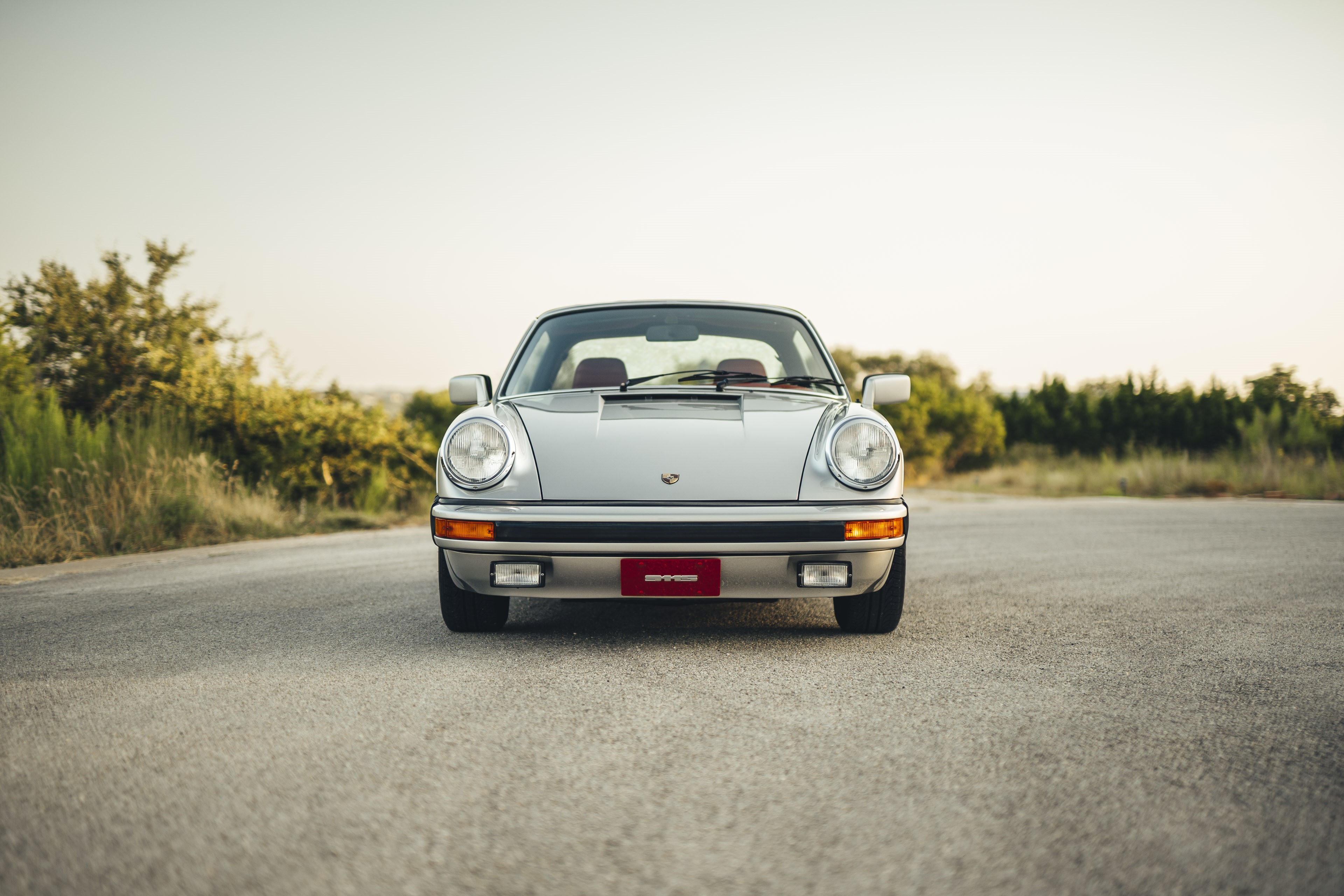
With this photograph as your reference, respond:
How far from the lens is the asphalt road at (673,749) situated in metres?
1.71

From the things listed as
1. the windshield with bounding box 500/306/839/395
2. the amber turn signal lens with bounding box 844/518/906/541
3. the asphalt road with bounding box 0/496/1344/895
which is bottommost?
the asphalt road with bounding box 0/496/1344/895

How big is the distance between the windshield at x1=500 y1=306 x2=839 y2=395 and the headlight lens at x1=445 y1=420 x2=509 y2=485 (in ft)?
2.82

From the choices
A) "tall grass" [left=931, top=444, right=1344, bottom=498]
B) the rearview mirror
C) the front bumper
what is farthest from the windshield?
"tall grass" [left=931, top=444, right=1344, bottom=498]

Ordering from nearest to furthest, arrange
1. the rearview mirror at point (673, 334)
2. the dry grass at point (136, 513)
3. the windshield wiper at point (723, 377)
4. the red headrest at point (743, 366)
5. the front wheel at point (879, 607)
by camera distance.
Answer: the front wheel at point (879, 607) < the windshield wiper at point (723, 377) < the red headrest at point (743, 366) < the rearview mirror at point (673, 334) < the dry grass at point (136, 513)

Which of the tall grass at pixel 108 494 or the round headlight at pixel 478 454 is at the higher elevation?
the round headlight at pixel 478 454

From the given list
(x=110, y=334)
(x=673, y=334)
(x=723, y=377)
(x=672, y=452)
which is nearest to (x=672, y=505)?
(x=672, y=452)

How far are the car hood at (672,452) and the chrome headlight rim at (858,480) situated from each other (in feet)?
0.29

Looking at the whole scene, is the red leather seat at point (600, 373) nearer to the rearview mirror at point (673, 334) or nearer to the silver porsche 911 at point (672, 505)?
the rearview mirror at point (673, 334)

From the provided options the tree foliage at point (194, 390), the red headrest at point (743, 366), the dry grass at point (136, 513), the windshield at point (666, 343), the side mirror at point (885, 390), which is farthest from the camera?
the tree foliage at point (194, 390)

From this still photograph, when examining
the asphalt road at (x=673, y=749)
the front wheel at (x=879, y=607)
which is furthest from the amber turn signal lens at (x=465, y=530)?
the front wheel at (x=879, y=607)

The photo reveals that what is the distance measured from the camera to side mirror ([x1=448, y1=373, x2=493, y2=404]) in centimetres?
421

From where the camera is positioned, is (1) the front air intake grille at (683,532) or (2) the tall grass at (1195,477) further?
(2) the tall grass at (1195,477)

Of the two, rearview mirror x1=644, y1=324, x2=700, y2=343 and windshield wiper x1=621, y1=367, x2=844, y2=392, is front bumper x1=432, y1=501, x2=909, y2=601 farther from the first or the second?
Result: rearview mirror x1=644, y1=324, x2=700, y2=343

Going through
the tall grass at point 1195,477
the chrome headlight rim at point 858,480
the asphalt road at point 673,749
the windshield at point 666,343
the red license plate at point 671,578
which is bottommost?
the tall grass at point 1195,477
